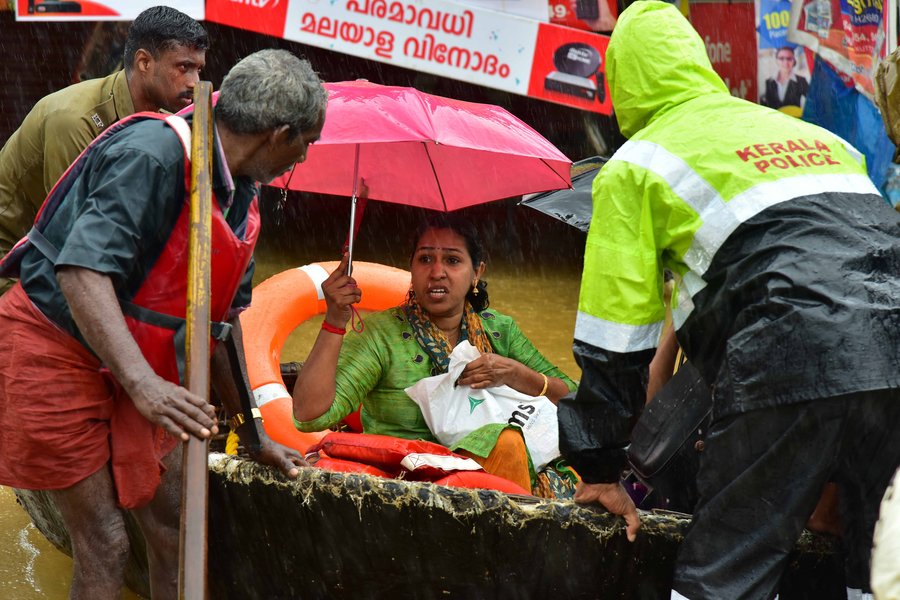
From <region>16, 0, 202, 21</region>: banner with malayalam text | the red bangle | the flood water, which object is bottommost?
the flood water

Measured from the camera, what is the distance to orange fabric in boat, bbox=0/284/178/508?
9.57 feet

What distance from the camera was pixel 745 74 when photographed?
799 cm

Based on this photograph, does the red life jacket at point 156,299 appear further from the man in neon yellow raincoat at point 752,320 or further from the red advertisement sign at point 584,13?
the red advertisement sign at point 584,13

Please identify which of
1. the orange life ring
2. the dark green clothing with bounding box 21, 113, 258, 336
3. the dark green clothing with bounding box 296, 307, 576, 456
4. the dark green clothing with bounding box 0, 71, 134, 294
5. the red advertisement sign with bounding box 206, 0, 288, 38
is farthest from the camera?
the red advertisement sign with bounding box 206, 0, 288, 38

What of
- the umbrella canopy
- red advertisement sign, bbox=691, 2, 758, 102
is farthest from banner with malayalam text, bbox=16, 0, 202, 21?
red advertisement sign, bbox=691, 2, 758, 102

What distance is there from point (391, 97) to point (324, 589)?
1.70 m

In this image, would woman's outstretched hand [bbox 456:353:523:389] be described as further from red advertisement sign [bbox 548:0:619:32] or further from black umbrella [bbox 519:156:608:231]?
red advertisement sign [bbox 548:0:619:32]

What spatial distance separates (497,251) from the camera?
10453 mm

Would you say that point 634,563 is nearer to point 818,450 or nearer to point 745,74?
point 818,450

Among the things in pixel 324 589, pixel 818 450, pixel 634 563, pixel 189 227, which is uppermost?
pixel 189 227

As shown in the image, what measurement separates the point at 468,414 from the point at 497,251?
6430mm

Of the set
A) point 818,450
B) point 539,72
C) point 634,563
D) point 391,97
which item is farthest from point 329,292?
point 539,72

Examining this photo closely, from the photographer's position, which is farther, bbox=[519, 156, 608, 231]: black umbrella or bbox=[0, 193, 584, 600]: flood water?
bbox=[0, 193, 584, 600]: flood water

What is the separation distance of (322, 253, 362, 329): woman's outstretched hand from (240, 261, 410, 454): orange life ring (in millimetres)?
1094
